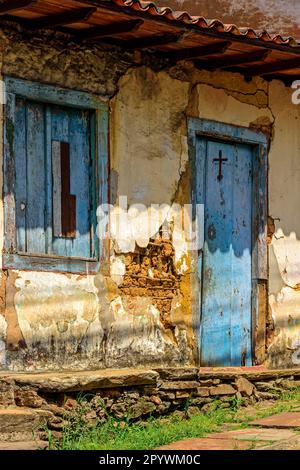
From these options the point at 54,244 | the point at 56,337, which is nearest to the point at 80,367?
the point at 56,337

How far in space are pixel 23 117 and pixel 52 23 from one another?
0.78 metres

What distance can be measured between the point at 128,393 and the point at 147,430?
0.36m

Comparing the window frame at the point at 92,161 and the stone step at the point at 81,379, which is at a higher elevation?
the window frame at the point at 92,161

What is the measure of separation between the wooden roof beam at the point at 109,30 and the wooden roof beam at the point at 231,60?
147 centimetres

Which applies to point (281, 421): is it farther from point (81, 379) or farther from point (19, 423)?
point (19, 423)

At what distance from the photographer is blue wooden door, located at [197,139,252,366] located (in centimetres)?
1095

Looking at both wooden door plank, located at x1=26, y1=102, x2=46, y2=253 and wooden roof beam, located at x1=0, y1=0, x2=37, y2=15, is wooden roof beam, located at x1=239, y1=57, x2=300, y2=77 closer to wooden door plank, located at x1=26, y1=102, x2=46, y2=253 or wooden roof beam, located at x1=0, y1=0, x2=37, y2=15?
wooden door plank, located at x1=26, y1=102, x2=46, y2=253

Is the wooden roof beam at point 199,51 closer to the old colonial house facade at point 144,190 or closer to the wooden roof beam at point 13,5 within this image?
the old colonial house facade at point 144,190

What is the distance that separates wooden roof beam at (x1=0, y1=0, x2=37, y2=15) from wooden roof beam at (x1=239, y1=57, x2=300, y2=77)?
9.85 feet

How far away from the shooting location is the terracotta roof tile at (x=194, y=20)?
9023 millimetres

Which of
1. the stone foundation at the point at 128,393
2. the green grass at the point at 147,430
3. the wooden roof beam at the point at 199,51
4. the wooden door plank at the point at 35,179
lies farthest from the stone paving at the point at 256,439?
the wooden roof beam at the point at 199,51

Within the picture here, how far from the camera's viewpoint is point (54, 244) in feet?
31.6

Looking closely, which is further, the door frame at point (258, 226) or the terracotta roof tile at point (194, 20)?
the door frame at point (258, 226)

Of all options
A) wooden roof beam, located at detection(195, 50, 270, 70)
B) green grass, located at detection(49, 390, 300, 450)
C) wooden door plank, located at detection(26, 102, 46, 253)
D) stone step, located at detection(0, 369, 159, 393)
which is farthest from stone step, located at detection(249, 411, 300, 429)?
wooden roof beam, located at detection(195, 50, 270, 70)
